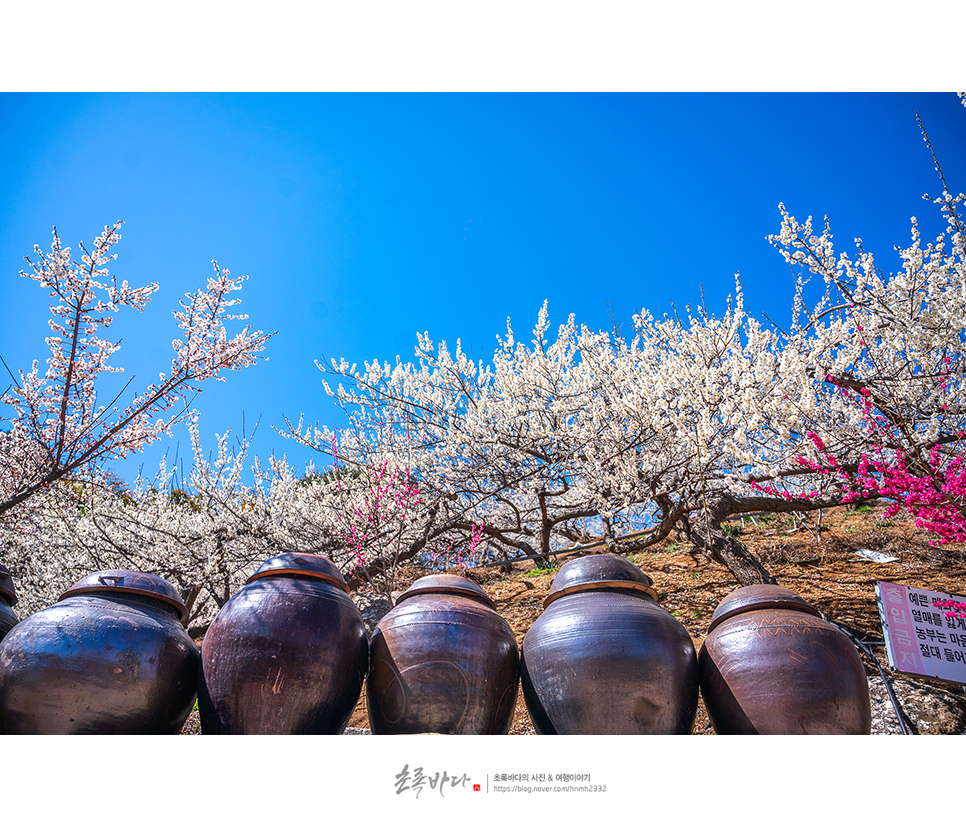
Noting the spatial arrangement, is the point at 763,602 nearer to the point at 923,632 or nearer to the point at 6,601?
the point at 923,632

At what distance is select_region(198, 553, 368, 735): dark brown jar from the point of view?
2.04 metres

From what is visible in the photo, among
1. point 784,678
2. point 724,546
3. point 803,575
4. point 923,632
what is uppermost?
point 724,546

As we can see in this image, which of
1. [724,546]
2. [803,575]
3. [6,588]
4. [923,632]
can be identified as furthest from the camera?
[803,575]

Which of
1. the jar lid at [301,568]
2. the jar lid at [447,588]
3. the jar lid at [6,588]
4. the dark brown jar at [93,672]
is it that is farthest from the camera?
the jar lid at [6,588]

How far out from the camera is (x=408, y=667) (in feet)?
7.10

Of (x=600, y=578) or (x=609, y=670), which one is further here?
(x=600, y=578)

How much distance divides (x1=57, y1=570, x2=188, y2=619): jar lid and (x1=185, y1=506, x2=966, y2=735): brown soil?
85.8 inches

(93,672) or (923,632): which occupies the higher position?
(923,632)

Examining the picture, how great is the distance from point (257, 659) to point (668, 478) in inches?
186

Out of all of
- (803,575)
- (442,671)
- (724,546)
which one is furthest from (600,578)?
(803,575)

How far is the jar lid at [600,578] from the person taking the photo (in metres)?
2.45

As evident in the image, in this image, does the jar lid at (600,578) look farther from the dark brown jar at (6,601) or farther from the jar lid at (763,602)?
the dark brown jar at (6,601)

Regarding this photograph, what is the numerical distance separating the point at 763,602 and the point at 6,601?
148 inches

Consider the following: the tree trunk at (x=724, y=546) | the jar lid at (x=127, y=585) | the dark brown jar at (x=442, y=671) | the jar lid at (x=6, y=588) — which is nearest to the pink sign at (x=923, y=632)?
the tree trunk at (x=724, y=546)
